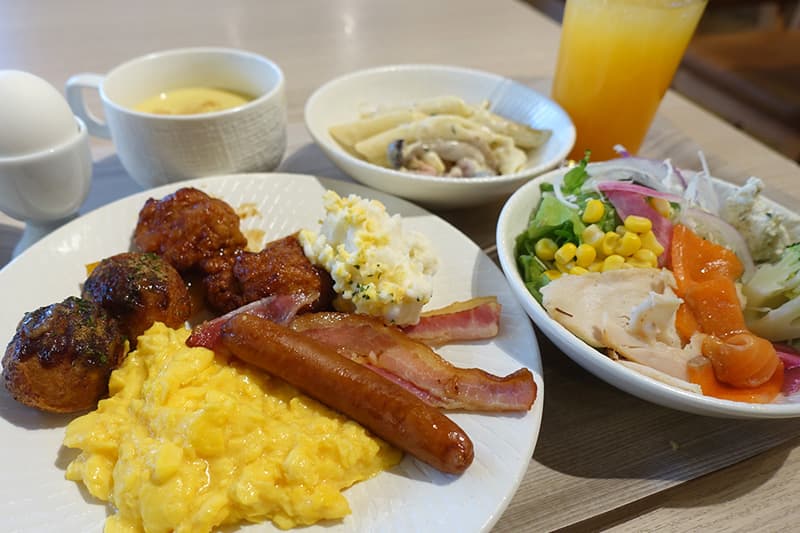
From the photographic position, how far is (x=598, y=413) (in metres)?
1.81

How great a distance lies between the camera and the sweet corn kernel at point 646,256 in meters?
1.96

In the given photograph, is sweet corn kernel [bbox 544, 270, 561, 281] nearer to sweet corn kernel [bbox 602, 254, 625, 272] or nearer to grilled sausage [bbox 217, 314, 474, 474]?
sweet corn kernel [bbox 602, 254, 625, 272]

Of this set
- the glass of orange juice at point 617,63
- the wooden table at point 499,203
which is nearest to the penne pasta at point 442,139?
the wooden table at point 499,203

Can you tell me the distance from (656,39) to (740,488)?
197 cm

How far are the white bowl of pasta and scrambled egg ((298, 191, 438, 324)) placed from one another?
1.30ft

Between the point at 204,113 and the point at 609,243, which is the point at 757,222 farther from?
the point at 204,113

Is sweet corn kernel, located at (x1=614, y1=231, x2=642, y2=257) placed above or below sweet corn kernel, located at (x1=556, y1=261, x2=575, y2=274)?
above

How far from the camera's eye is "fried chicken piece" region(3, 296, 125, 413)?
150cm

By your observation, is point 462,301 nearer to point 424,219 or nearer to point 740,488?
point 424,219

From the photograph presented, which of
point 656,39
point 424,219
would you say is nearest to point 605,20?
point 656,39

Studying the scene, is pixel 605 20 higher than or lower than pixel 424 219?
higher

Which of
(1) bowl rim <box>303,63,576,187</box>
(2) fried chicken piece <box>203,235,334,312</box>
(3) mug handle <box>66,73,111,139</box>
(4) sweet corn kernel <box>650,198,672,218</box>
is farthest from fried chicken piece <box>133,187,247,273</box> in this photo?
(4) sweet corn kernel <box>650,198,672,218</box>

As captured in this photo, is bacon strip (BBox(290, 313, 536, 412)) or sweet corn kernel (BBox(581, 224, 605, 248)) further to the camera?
sweet corn kernel (BBox(581, 224, 605, 248))

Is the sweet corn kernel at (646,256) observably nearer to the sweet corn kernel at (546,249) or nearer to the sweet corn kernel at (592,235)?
the sweet corn kernel at (592,235)
